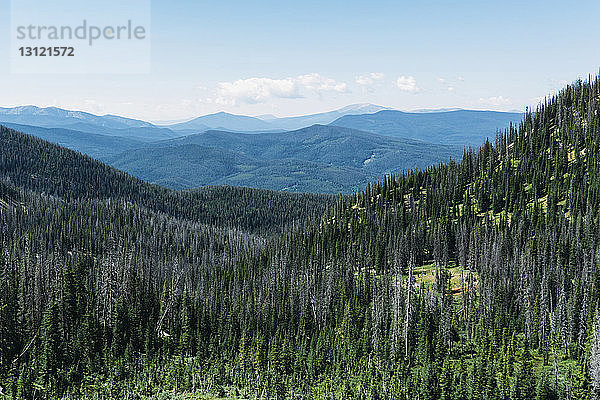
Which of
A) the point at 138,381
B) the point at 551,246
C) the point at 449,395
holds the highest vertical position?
the point at 551,246

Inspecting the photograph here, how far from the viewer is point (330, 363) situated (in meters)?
101

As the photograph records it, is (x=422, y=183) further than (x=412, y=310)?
Yes

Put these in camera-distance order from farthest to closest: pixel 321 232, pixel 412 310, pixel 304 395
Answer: pixel 321 232 < pixel 412 310 < pixel 304 395

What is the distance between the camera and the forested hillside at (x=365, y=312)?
298ft

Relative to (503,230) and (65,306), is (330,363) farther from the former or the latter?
(503,230)

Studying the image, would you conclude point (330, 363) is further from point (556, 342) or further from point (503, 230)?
point (503, 230)

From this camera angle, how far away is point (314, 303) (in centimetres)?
12688

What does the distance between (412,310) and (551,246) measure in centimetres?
4449

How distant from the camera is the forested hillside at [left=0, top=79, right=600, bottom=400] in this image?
90.9m

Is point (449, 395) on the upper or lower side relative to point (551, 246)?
lower

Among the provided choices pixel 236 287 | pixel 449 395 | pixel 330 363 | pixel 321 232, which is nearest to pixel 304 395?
pixel 330 363

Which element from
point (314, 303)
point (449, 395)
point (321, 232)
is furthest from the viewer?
point (321, 232)

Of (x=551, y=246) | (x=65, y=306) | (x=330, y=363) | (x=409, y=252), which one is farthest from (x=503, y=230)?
(x=65, y=306)

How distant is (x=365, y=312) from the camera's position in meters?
117
